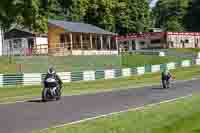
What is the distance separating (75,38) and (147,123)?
174 ft

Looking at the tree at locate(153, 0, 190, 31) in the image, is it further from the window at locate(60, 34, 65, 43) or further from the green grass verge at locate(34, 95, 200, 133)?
the green grass verge at locate(34, 95, 200, 133)

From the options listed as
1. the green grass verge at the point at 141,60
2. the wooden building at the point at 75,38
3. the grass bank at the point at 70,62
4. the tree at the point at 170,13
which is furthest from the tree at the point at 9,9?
the tree at the point at 170,13

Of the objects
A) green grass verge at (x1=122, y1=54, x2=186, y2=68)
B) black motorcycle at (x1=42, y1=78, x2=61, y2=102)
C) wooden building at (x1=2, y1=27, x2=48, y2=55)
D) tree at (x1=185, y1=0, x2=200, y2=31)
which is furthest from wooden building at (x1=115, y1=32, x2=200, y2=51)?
black motorcycle at (x1=42, y1=78, x2=61, y2=102)

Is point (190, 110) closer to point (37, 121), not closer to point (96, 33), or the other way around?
point (37, 121)

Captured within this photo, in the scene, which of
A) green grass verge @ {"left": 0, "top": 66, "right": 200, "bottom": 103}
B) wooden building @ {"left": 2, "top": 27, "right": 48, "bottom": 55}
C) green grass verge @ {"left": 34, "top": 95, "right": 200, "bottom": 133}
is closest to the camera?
green grass verge @ {"left": 34, "top": 95, "right": 200, "bottom": 133}

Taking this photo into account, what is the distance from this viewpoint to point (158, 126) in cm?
1193

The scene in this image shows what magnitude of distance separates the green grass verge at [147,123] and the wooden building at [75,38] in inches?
1661

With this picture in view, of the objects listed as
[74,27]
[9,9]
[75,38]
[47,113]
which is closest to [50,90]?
[47,113]

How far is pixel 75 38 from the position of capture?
213 feet

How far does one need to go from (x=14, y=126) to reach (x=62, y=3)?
6630cm

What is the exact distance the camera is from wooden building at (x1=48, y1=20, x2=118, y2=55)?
60.1 metres

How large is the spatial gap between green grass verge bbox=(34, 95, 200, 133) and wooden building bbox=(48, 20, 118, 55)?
42.2 m

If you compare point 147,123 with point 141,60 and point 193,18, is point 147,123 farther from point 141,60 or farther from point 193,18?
point 193,18

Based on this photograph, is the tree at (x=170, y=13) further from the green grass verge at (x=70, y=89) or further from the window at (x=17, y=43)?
the green grass verge at (x=70, y=89)
